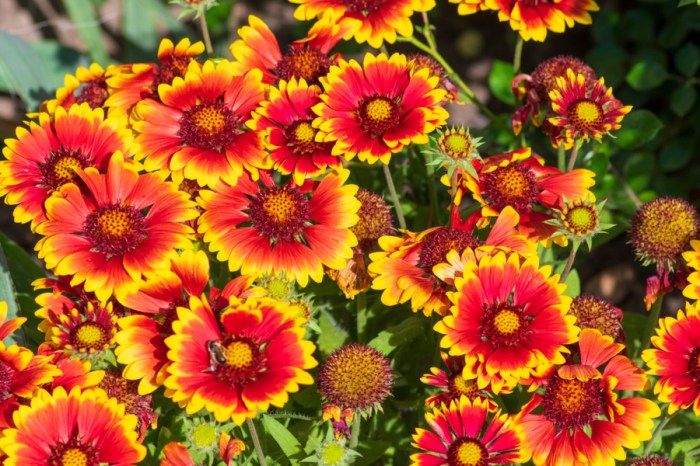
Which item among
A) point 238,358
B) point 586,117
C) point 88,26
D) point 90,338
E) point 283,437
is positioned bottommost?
point 283,437

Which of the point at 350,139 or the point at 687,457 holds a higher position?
the point at 350,139

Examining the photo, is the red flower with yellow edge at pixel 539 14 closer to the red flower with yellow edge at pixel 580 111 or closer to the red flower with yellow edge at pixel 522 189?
the red flower with yellow edge at pixel 580 111

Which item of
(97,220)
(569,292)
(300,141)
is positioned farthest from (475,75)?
(97,220)

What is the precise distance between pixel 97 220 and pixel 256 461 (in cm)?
60

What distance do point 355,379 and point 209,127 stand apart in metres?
0.59

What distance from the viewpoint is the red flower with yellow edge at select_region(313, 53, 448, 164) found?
166 centimetres

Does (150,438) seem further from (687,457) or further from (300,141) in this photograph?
(687,457)

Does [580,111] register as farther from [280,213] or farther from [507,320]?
[280,213]

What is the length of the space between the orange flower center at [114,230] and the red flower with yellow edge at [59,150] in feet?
0.46

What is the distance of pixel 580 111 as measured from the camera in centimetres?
175

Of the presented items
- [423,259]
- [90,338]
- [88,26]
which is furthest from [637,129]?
[88,26]

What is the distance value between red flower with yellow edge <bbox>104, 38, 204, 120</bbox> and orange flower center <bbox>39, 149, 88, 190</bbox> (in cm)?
15

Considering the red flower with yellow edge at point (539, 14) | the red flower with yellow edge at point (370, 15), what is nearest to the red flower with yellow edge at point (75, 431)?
the red flower with yellow edge at point (370, 15)

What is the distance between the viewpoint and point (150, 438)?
1.87m
